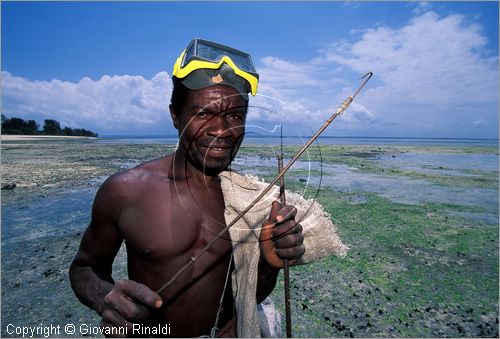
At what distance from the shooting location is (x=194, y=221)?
2230 millimetres

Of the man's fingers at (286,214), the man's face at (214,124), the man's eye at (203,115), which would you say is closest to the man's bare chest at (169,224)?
the man's face at (214,124)

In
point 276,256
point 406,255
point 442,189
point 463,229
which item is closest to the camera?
point 276,256

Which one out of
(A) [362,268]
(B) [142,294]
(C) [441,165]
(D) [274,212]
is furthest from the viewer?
(C) [441,165]

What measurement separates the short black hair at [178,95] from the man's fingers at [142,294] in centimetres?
123

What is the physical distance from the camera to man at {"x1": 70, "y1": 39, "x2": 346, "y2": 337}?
2.03 meters

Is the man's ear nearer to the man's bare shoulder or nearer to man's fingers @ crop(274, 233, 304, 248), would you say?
the man's bare shoulder

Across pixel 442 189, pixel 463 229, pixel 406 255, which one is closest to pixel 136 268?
pixel 406 255

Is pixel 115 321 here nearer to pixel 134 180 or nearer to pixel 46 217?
pixel 134 180

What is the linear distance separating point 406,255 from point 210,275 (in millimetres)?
6609

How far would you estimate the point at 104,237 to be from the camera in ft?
7.22

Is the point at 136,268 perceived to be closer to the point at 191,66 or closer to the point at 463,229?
the point at 191,66

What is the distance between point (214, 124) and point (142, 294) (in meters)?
1.11

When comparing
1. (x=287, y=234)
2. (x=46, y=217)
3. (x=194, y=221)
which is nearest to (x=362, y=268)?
(x=194, y=221)

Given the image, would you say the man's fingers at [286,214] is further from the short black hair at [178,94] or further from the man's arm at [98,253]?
the man's arm at [98,253]
